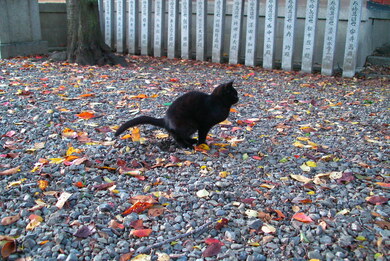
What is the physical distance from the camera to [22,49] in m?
8.69

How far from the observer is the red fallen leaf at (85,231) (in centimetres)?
221

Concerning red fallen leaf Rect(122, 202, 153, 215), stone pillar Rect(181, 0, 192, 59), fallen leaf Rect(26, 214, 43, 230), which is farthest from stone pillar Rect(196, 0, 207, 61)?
fallen leaf Rect(26, 214, 43, 230)

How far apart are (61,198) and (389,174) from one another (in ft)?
8.38

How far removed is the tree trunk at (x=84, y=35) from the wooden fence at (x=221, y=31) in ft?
5.35

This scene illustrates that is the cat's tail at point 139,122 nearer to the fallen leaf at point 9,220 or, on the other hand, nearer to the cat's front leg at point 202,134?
the cat's front leg at point 202,134

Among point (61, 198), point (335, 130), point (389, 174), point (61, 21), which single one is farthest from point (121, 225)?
point (61, 21)

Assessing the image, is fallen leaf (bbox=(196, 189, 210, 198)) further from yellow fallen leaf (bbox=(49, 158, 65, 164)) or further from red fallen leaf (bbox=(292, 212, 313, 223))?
yellow fallen leaf (bbox=(49, 158, 65, 164))

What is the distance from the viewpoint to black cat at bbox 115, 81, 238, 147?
3494mm

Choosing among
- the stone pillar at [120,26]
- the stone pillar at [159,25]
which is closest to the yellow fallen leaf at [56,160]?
the stone pillar at [159,25]

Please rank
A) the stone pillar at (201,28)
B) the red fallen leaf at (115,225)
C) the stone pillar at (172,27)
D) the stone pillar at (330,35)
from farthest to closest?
the stone pillar at (172,27) < the stone pillar at (201,28) < the stone pillar at (330,35) < the red fallen leaf at (115,225)

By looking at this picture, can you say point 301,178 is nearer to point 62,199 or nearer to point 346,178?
point 346,178

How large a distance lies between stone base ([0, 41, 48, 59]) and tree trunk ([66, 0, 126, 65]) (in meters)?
1.46

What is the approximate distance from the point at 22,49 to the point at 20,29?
1.45 feet

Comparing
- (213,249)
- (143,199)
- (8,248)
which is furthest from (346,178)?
(8,248)
